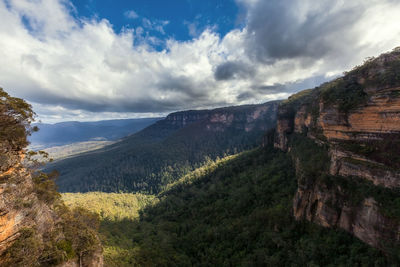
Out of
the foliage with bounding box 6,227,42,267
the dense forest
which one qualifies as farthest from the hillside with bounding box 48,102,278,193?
the foliage with bounding box 6,227,42,267

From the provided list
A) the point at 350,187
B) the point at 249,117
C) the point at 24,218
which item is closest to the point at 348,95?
the point at 350,187

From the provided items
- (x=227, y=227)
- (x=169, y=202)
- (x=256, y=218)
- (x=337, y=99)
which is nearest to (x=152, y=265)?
(x=227, y=227)

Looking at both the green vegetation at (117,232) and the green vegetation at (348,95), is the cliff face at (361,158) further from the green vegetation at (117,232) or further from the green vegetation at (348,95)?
the green vegetation at (117,232)

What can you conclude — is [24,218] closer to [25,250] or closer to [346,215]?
[25,250]

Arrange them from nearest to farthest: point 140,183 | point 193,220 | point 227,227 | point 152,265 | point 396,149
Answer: point 396,149 → point 152,265 → point 227,227 → point 193,220 → point 140,183

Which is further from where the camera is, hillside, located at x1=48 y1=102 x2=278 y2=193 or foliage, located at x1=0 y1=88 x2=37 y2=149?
hillside, located at x1=48 y1=102 x2=278 y2=193

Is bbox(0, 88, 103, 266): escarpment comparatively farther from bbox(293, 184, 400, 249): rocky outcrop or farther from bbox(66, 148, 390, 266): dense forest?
bbox(293, 184, 400, 249): rocky outcrop

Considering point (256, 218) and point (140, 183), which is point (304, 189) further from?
point (140, 183)
